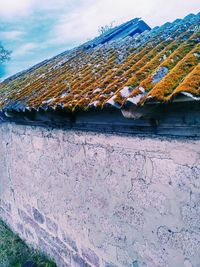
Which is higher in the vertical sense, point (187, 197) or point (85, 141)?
point (85, 141)

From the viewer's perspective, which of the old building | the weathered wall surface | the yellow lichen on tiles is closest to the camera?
the yellow lichen on tiles

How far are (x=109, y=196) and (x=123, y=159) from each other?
55 centimetres

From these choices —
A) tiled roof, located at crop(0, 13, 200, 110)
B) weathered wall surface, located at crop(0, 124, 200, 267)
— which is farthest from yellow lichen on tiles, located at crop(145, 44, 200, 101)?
weathered wall surface, located at crop(0, 124, 200, 267)

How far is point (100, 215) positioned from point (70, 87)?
174 centimetres

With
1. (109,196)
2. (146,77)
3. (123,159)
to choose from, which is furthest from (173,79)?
(109,196)

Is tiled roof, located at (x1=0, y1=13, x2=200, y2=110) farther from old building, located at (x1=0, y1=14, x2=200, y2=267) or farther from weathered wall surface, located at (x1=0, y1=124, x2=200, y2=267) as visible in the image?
weathered wall surface, located at (x1=0, y1=124, x2=200, y2=267)

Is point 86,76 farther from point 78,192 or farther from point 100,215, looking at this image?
point 100,215

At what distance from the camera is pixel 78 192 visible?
3.63 m

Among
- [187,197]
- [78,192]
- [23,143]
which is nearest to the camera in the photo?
[187,197]

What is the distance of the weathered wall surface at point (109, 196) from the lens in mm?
2338

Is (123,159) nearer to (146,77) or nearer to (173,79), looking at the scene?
(146,77)

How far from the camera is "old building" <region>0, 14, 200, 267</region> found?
2221mm

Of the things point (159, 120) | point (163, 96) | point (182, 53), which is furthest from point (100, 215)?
point (182, 53)

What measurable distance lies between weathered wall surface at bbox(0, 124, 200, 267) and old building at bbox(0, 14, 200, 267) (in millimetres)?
11
